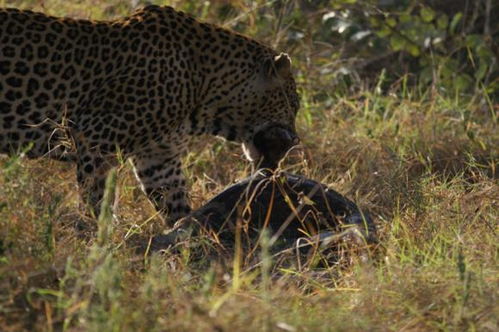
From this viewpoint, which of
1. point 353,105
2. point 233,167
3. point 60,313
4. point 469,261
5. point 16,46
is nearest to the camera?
point 60,313

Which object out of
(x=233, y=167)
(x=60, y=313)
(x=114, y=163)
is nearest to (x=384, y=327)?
(x=60, y=313)

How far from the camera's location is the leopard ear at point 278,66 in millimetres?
6989

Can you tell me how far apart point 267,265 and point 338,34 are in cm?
576

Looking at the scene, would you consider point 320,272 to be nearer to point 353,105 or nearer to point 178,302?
point 178,302

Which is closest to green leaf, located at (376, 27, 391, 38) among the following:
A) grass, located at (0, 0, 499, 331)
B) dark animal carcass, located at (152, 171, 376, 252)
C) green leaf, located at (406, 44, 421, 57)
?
green leaf, located at (406, 44, 421, 57)

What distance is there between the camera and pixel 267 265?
404 cm

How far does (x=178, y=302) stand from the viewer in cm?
432

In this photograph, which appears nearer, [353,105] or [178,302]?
[178,302]

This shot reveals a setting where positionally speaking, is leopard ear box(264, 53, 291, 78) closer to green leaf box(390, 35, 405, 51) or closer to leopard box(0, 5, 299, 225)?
leopard box(0, 5, 299, 225)

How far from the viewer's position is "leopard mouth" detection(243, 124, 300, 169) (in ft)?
23.5

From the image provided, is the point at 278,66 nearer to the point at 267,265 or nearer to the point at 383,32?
the point at 383,32

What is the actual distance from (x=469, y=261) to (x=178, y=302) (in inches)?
61.1

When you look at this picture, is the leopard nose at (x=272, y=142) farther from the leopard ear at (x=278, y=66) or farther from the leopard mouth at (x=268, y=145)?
the leopard ear at (x=278, y=66)

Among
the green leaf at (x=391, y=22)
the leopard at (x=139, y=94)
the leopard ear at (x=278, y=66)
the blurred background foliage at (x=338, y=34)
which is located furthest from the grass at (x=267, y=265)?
the green leaf at (x=391, y=22)
